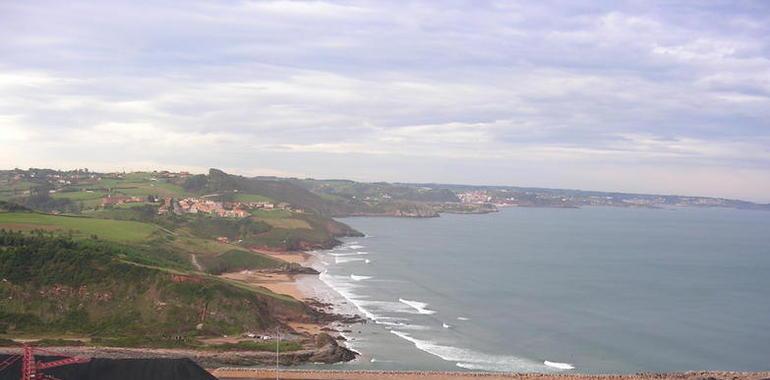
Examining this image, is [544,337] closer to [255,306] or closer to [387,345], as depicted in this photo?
[387,345]

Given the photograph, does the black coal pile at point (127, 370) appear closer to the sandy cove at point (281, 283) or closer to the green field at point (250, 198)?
the sandy cove at point (281, 283)

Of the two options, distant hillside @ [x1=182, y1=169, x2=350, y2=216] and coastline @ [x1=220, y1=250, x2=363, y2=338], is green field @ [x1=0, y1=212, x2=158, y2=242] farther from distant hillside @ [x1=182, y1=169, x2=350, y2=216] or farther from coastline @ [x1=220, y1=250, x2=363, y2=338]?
distant hillside @ [x1=182, y1=169, x2=350, y2=216]

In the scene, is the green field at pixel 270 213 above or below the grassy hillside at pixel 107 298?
above

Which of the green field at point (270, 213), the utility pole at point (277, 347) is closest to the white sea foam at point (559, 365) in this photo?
the utility pole at point (277, 347)

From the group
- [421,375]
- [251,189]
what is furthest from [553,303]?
[251,189]

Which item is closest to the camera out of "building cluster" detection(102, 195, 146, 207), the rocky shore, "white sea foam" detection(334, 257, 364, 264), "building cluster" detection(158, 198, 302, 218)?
the rocky shore

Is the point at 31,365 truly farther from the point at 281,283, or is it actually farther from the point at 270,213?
the point at 270,213

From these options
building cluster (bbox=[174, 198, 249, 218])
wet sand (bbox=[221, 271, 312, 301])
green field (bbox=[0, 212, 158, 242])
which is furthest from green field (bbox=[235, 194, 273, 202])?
wet sand (bbox=[221, 271, 312, 301])

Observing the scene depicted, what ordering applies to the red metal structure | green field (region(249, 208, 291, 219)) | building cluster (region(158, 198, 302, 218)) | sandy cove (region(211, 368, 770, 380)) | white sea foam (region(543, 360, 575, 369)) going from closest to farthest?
the red metal structure
sandy cove (region(211, 368, 770, 380))
white sea foam (region(543, 360, 575, 369))
building cluster (region(158, 198, 302, 218))
green field (region(249, 208, 291, 219))
